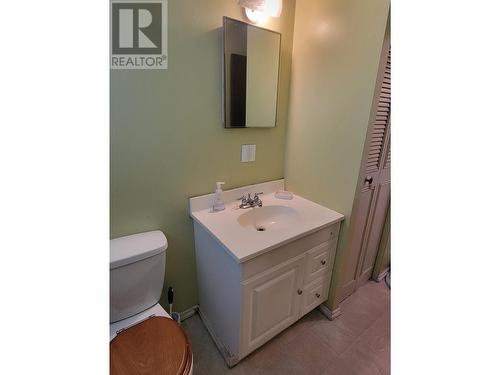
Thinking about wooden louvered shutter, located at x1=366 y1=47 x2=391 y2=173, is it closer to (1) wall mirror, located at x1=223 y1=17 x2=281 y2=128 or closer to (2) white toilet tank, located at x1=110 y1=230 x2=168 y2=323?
(1) wall mirror, located at x1=223 y1=17 x2=281 y2=128

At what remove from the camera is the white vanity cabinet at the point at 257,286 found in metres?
1.10

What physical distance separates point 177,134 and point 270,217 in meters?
0.79

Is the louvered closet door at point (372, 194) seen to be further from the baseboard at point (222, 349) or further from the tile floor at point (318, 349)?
the baseboard at point (222, 349)

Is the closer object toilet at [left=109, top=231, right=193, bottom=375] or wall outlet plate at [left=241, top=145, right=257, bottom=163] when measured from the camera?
toilet at [left=109, top=231, right=193, bottom=375]

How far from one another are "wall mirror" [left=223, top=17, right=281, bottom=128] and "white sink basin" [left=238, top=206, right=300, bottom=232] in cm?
55

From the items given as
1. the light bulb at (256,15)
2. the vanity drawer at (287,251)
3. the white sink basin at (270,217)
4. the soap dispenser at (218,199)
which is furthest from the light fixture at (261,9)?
the vanity drawer at (287,251)

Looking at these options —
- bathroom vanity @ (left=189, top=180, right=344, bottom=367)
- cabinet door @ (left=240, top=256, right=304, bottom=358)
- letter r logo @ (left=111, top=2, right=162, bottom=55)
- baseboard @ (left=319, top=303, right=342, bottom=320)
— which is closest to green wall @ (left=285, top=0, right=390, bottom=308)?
baseboard @ (left=319, top=303, right=342, bottom=320)

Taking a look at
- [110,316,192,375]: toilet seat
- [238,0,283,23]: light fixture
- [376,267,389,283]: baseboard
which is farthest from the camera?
[376,267,389,283]: baseboard

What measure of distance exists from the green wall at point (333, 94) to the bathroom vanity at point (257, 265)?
17 centimetres

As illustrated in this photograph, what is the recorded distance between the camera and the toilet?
882 millimetres
